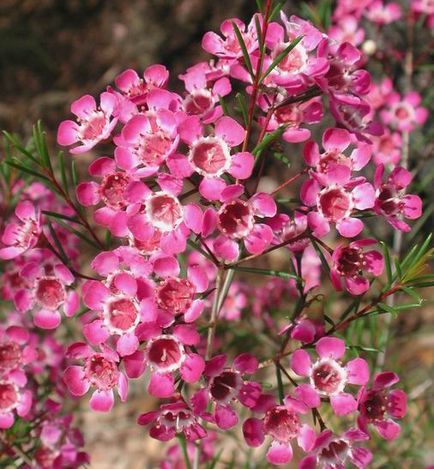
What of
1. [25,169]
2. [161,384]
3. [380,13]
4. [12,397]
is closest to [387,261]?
[161,384]

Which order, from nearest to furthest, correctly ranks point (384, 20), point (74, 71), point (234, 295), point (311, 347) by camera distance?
point (311, 347), point (234, 295), point (384, 20), point (74, 71)

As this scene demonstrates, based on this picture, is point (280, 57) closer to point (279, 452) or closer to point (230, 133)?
point (230, 133)

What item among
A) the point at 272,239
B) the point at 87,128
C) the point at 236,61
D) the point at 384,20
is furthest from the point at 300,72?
the point at 384,20

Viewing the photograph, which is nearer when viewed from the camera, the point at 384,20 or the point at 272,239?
the point at 272,239

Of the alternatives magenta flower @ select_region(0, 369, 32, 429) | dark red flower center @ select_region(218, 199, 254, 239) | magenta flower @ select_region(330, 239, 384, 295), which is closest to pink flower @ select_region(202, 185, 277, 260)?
dark red flower center @ select_region(218, 199, 254, 239)

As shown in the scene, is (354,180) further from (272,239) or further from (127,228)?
(127,228)

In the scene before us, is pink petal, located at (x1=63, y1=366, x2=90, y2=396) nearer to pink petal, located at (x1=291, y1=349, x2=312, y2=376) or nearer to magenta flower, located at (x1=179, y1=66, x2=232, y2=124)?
pink petal, located at (x1=291, y1=349, x2=312, y2=376)
